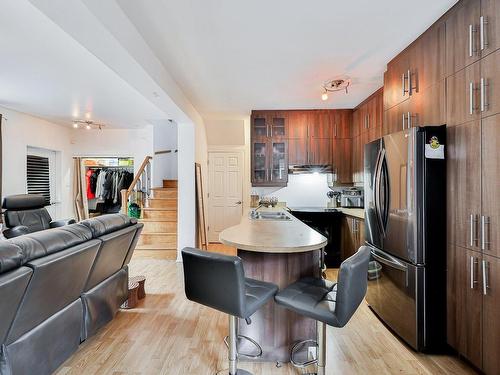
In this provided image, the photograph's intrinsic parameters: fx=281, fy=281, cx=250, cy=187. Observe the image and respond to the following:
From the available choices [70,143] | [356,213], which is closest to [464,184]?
[356,213]

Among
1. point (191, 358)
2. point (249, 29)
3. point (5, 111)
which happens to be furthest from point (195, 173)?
point (5, 111)

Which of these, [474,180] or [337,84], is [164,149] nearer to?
[337,84]

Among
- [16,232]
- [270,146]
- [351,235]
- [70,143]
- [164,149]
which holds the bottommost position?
[351,235]

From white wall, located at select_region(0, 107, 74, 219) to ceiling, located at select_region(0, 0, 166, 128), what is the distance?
23cm

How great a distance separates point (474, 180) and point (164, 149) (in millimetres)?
6239

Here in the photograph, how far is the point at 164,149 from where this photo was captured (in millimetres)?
6883

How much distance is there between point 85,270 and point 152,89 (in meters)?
1.93

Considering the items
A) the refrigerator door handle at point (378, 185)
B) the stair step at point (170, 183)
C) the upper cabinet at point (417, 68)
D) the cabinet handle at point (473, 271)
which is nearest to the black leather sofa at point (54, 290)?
the refrigerator door handle at point (378, 185)

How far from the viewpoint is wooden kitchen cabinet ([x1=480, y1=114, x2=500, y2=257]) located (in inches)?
65.8

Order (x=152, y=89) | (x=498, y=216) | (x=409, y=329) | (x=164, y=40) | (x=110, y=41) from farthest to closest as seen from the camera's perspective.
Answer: (x=152, y=89) → (x=164, y=40) → (x=409, y=329) → (x=110, y=41) → (x=498, y=216)

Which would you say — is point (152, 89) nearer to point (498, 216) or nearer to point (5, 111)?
point (498, 216)

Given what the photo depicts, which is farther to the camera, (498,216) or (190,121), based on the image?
(190,121)

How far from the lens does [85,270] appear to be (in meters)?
1.99

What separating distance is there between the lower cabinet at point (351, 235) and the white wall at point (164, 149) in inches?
170
